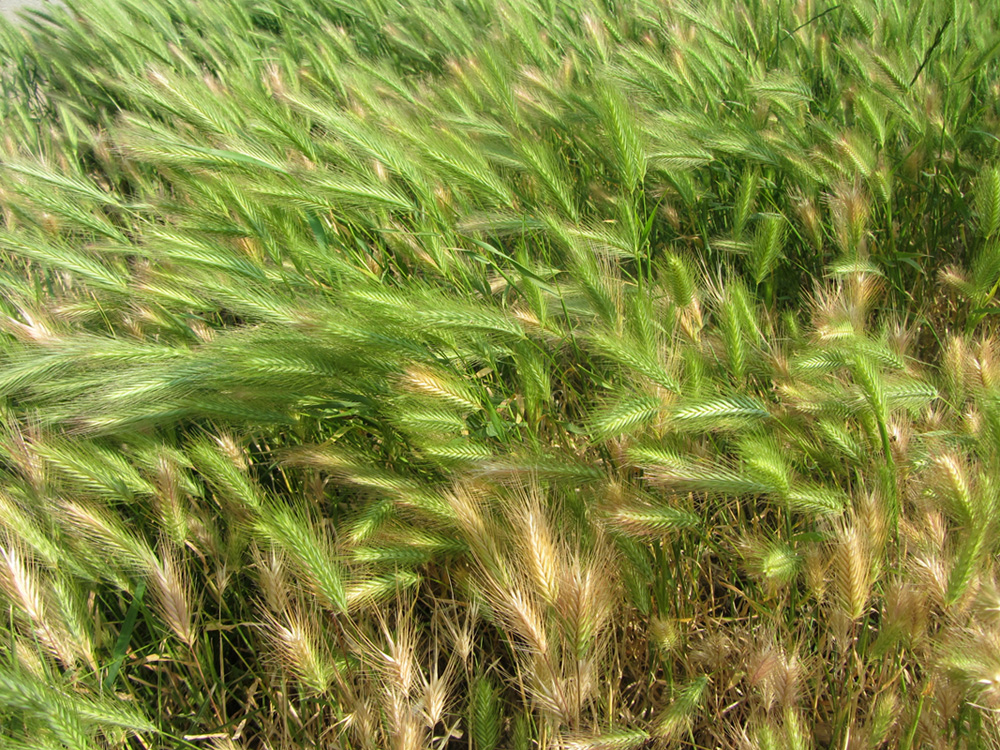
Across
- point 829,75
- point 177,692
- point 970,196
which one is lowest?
point 177,692

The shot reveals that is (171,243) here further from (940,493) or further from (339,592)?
(940,493)

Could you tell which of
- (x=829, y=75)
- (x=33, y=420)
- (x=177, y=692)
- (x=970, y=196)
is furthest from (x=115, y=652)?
(x=829, y=75)

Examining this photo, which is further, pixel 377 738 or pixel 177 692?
pixel 177 692

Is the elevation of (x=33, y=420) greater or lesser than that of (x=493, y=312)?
lesser

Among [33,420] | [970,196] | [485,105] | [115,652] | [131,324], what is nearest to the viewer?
[115,652]

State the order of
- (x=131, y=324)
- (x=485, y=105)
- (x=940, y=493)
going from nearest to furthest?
(x=940, y=493)
(x=131, y=324)
(x=485, y=105)

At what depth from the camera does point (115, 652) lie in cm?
126

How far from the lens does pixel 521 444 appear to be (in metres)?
1.32

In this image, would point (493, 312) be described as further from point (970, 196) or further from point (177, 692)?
point (970, 196)

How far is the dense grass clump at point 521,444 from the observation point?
3.44ft

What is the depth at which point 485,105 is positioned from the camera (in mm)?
2336

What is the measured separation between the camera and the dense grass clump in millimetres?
1048

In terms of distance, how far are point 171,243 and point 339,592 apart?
0.92 m

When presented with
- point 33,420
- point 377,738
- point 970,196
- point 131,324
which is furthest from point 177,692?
point 970,196
